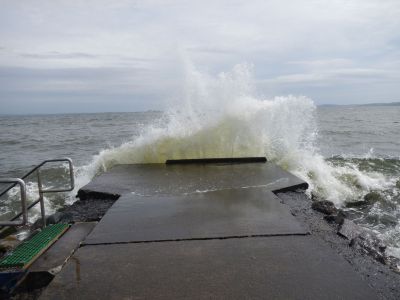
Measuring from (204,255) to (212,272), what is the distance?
35cm

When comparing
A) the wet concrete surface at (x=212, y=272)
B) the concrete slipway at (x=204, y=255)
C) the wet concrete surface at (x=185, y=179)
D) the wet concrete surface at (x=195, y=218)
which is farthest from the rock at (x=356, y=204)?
the wet concrete surface at (x=212, y=272)

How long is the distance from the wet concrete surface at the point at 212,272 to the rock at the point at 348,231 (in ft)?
2.97

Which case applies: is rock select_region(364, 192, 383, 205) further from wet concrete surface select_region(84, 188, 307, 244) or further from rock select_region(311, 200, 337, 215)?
wet concrete surface select_region(84, 188, 307, 244)

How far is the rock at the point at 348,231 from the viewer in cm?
431

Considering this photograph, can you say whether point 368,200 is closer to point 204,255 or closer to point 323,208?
point 323,208

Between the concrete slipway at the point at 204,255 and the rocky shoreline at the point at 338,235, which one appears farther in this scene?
the rocky shoreline at the point at 338,235

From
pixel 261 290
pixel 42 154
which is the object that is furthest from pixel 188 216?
pixel 42 154

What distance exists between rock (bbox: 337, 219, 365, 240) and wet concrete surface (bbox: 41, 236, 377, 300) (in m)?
0.90

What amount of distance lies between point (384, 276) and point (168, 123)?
25.3 feet

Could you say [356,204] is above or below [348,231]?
below

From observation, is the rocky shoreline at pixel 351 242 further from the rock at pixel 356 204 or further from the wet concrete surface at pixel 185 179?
the rock at pixel 356 204

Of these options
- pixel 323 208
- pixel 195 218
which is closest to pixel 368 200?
pixel 323 208

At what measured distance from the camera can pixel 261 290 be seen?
268 centimetres

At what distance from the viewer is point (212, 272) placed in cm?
297
